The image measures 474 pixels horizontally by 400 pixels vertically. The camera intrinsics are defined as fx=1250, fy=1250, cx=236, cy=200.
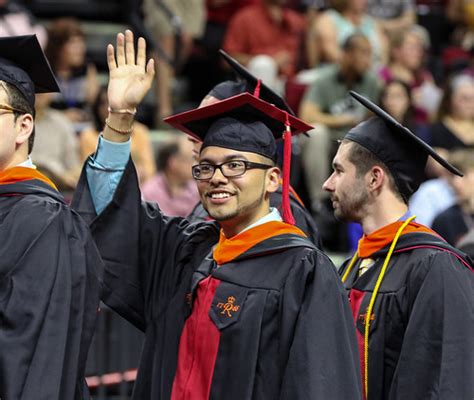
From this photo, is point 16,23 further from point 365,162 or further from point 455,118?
point 365,162

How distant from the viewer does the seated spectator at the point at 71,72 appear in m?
10.8

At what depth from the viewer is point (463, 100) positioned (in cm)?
1124

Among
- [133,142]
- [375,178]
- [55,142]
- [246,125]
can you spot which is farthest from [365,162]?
[133,142]

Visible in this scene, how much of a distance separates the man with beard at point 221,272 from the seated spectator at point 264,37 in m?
6.77

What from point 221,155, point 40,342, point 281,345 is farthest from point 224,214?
point 40,342

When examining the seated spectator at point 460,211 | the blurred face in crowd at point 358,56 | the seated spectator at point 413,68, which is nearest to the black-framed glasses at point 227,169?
the seated spectator at point 460,211

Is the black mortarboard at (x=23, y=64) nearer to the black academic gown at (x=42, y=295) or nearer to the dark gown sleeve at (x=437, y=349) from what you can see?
the black academic gown at (x=42, y=295)

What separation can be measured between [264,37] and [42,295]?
8160mm

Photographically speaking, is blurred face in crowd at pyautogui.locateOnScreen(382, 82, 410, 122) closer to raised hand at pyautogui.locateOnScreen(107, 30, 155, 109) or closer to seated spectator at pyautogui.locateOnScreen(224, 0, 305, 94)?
seated spectator at pyautogui.locateOnScreen(224, 0, 305, 94)

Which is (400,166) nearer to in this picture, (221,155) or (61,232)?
(221,155)

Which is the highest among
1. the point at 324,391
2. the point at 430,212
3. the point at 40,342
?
the point at 40,342

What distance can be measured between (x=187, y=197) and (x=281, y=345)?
466 centimetres

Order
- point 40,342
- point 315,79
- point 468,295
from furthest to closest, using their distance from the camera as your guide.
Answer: point 315,79
point 468,295
point 40,342

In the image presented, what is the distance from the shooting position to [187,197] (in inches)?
372
